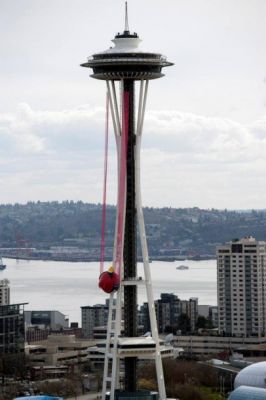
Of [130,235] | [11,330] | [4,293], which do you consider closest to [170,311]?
[4,293]

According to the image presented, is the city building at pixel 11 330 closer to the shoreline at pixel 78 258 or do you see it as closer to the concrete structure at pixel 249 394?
the concrete structure at pixel 249 394

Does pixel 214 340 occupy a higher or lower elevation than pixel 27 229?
lower

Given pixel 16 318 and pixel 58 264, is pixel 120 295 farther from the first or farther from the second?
pixel 58 264

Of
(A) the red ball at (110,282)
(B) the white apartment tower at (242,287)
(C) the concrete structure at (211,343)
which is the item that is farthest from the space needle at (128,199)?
(B) the white apartment tower at (242,287)

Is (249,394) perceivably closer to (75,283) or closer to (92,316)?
(92,316)

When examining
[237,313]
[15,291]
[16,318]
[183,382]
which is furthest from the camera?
[15,291]

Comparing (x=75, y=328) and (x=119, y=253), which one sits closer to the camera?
(x=119, y=253)

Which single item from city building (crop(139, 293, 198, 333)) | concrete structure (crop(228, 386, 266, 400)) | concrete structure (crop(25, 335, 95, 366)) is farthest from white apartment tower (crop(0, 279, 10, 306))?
concrete structure (crop(228, 386, 266, 400))

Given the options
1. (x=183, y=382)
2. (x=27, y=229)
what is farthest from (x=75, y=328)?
(x=27, y=229)
